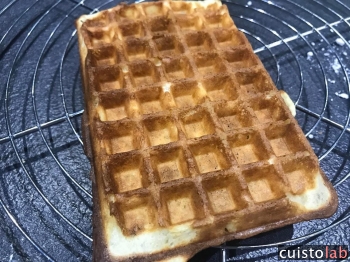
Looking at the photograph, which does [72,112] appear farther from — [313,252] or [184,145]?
[313,252]

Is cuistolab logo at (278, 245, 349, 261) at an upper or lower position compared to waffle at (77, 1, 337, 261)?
lower

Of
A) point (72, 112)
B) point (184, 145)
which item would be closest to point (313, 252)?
point (184, 145)

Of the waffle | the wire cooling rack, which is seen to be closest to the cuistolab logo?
the wire cooling rack

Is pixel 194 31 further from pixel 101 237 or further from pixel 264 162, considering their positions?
pixel 101 237

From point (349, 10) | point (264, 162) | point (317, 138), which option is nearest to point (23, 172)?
point (264, 162)

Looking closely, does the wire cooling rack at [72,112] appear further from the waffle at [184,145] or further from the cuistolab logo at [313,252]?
the waffle at [184,145]

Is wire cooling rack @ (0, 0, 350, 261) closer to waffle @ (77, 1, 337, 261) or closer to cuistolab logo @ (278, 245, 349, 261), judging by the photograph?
cuistolab logo @ (278, 245, 349, 261)
